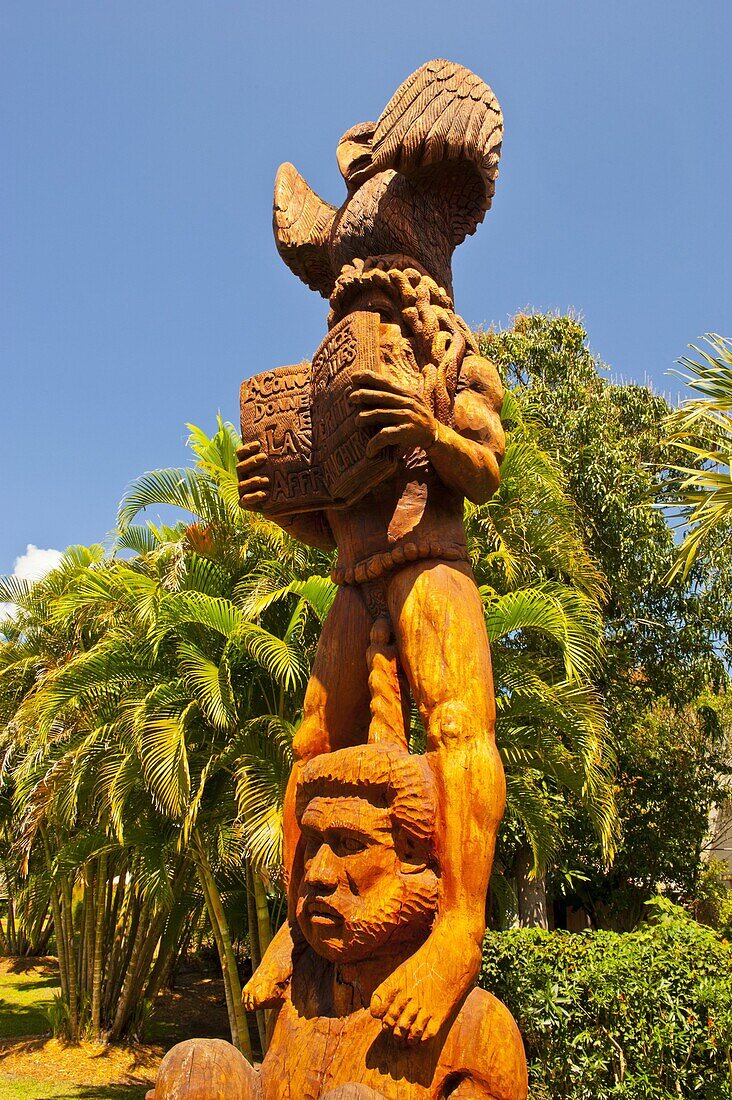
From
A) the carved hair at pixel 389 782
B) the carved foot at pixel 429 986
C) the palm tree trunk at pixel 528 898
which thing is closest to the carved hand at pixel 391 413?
the carved hair at pixel 389 782

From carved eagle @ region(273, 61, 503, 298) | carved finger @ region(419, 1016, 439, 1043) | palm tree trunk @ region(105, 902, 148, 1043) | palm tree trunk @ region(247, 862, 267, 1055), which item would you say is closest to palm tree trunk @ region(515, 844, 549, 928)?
palm tree trunk @ region(247, 862, 267, 1055)

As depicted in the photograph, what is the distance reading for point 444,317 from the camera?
3451 millimetres

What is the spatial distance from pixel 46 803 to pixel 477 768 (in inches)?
273

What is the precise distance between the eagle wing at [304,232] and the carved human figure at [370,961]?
2.27m

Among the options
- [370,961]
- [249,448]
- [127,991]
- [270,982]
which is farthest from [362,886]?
[127,991]

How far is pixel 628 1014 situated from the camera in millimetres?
5344

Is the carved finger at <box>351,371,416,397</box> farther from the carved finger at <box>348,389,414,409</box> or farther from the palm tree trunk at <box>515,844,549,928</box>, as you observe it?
the palm tree trunk at <box>515,844,549,928</box>

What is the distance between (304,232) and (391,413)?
146cm

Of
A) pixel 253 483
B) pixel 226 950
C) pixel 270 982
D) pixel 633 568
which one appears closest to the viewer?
pixel 270 982

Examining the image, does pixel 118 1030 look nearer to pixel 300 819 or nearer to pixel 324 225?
pixel 300 819

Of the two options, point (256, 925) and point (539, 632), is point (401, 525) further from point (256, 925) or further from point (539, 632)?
point (256, 925)

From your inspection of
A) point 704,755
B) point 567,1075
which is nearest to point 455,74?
point 567,1075

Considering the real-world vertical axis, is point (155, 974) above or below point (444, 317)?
below

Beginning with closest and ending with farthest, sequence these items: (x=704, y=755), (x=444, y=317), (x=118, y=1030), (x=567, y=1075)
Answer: (x=444, y=317)
(x=567, y=1075)
(x=118, y=1030)
(x=704, y=755)
